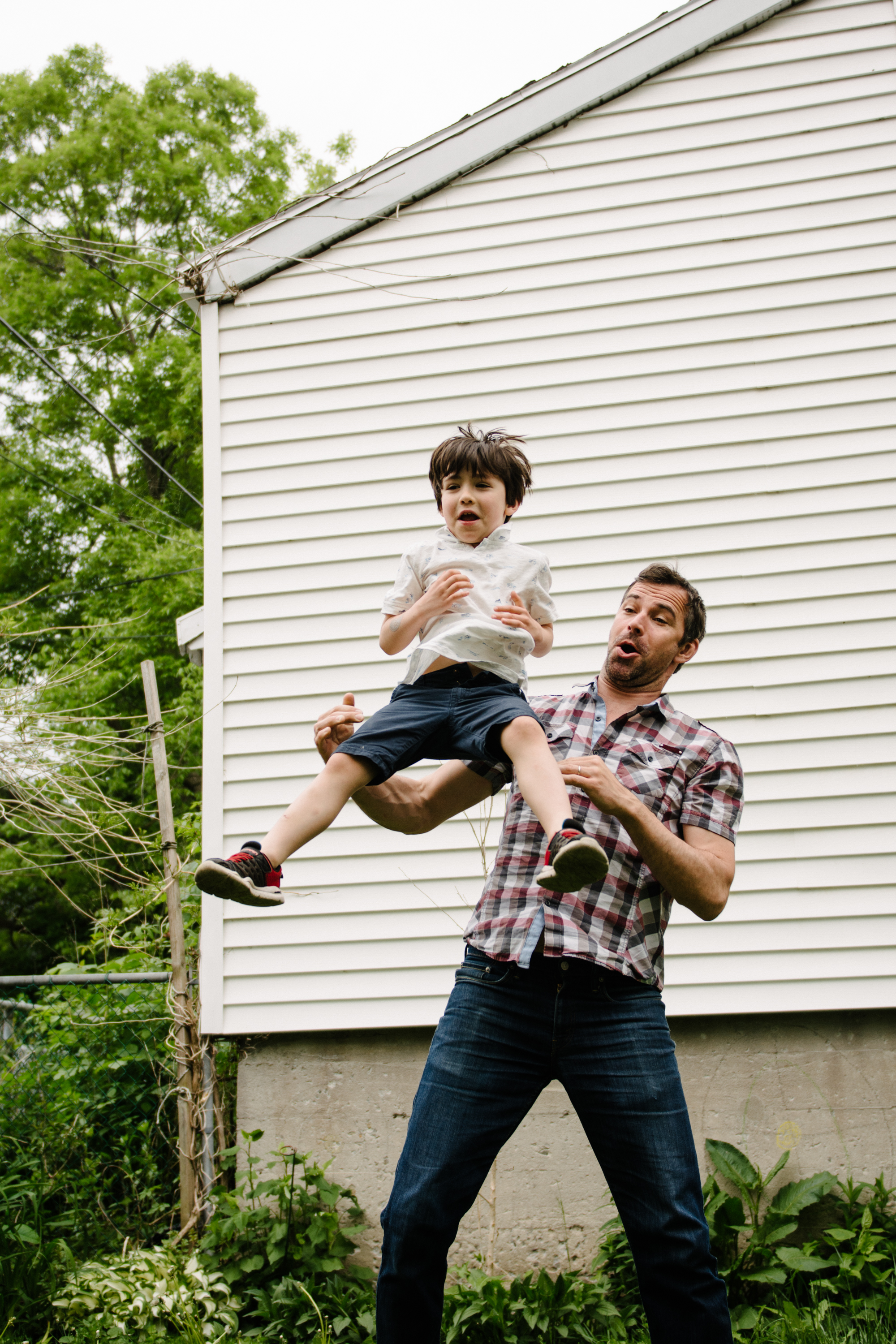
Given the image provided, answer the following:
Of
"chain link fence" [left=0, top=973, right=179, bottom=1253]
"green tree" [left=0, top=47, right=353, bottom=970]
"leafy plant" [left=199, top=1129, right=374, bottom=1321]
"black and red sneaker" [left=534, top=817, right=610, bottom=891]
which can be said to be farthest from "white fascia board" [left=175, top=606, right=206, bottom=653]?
"green tree" [left=0, top=47, right=353, bottom=970]

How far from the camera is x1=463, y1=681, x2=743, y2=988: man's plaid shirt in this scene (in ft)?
6.23

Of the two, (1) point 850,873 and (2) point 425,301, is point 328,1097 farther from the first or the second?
(2) point 425,301

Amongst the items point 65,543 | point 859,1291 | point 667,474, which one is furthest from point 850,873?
point 65,543

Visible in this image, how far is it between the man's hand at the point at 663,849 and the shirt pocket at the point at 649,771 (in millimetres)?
74

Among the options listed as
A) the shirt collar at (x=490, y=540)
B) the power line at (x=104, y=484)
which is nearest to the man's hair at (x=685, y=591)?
the shirt collar at (x=490, y=540)

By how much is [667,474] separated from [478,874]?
5.65 feet

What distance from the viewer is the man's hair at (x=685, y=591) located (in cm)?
236

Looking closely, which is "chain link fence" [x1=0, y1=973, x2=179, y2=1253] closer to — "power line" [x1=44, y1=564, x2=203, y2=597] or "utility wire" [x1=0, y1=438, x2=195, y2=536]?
"power line" [x1=44, y1=564, x2=203, y2=597]

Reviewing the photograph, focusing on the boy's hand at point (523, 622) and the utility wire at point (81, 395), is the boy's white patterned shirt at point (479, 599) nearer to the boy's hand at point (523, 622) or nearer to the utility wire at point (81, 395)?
the boy's hand at point (523, 622)

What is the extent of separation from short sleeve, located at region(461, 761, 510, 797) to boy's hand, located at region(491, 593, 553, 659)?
0.96 ft

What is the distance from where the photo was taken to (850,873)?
3.56 meters

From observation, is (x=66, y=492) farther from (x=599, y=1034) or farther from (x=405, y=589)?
(x=599, y=1034)

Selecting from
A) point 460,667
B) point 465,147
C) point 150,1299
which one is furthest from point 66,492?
point 460,667

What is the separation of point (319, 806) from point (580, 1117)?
2.60 feet
